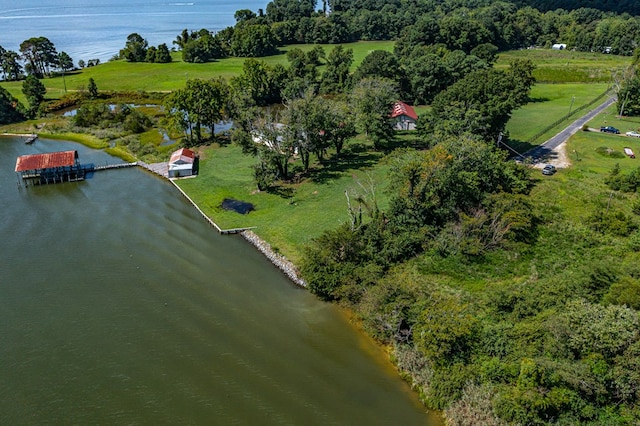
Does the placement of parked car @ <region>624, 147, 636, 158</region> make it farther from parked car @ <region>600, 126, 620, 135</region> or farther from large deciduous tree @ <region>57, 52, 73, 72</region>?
large deciduous tree @ <region>57, 52, 73, 72</region>

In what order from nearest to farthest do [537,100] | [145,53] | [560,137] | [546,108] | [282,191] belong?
[282,191] < [560,137] < [546,108] < [537,100] < [145,53]

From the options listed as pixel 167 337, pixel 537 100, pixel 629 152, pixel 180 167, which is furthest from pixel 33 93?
pixel 629 152

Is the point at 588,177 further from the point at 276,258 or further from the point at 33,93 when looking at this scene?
the point at 33,93

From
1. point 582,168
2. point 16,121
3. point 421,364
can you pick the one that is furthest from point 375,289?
point 16,121

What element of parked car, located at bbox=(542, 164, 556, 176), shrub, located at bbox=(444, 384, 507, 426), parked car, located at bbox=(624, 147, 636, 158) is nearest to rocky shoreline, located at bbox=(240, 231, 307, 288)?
shrub, located at bbox=(444, 384, 507, 426)

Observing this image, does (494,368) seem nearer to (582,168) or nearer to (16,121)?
(582,168)
